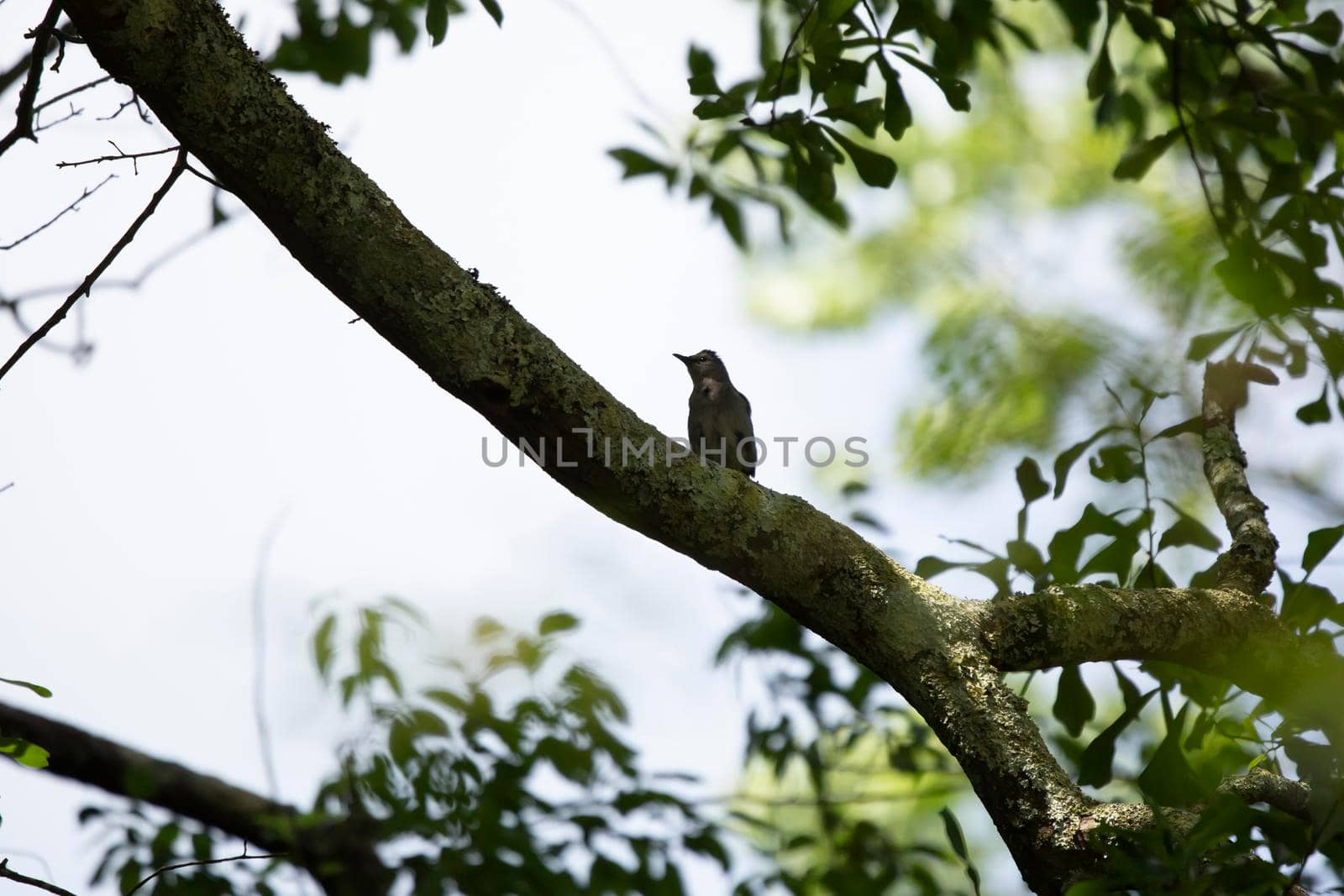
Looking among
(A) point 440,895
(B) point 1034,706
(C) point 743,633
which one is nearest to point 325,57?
(C) point 743,633

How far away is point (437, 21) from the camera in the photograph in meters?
3.48

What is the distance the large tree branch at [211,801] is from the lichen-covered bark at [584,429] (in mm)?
2893

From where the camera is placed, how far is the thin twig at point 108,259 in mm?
2686

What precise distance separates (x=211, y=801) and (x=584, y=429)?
3781 mm

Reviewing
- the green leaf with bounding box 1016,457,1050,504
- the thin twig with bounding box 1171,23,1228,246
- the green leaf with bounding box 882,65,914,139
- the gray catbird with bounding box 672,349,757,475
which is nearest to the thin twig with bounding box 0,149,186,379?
the green leaf with bounding box 882,65,914,139

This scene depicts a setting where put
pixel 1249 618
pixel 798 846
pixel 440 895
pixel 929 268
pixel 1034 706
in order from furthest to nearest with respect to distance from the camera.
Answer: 1. pixel 1034 706
2. pixel 929 268
3. pixel 798 846
4. pixel 440 895
5. pixel 1249 618

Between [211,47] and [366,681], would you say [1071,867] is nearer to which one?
[211,47]

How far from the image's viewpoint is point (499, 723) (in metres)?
4.73

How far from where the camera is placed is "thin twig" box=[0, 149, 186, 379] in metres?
2.69

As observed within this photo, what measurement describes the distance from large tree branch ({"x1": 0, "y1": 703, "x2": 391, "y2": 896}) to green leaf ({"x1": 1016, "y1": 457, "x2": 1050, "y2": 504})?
10.6 ft

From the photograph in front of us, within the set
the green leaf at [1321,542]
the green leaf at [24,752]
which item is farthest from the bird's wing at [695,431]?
the green leaf at [24,752]

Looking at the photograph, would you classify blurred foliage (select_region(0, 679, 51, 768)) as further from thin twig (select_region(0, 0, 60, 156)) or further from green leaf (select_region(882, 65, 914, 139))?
green leaf (select_region(882, 65, 914, 139))

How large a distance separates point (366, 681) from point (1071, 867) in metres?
3.23

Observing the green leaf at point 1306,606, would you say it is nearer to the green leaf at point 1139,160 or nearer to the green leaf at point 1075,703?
the green leaf at point 1075,703
